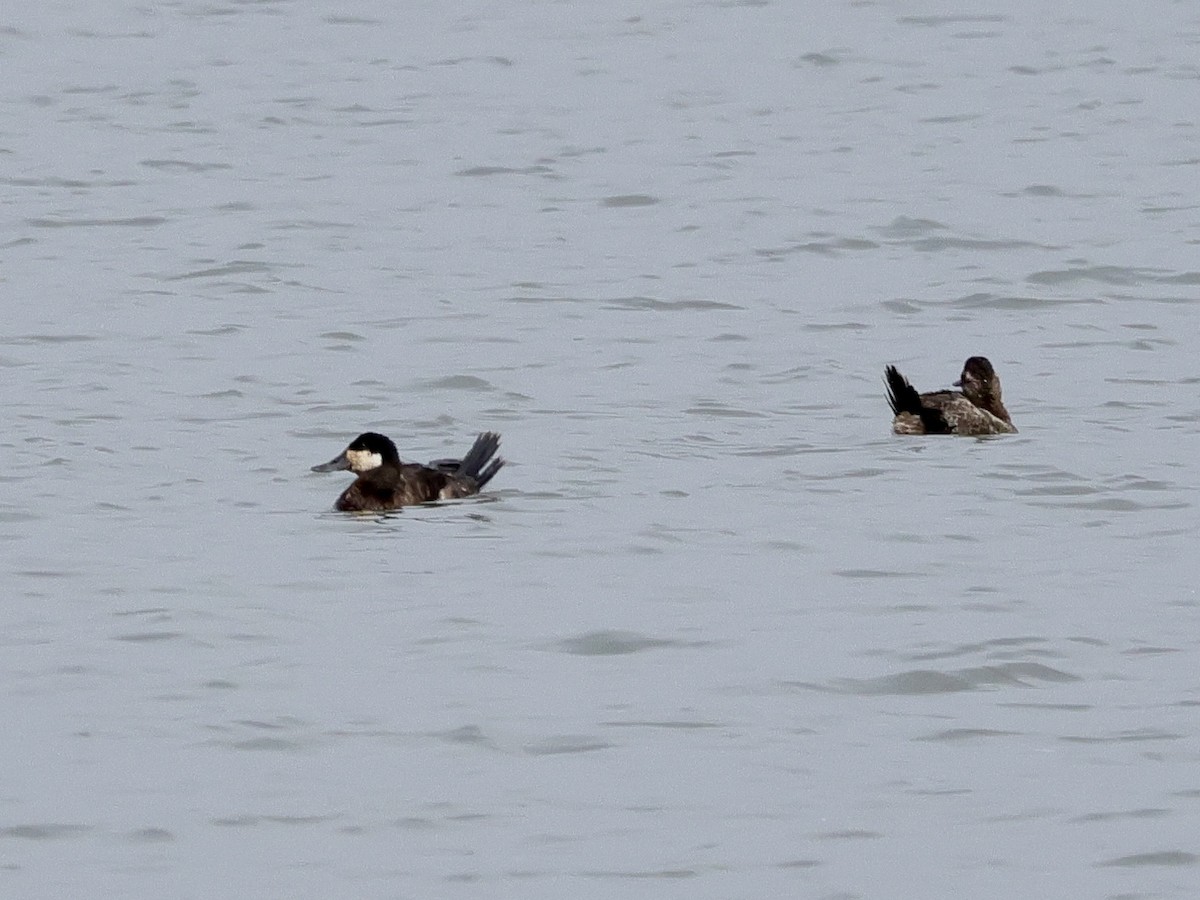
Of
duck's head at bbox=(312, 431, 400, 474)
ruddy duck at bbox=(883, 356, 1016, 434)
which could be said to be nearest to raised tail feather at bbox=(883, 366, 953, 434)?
ruddy duck at bbox=(883, 356, 1016, 434)

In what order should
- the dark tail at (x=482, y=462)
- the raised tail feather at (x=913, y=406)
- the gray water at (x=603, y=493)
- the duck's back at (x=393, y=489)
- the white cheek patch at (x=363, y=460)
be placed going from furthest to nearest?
the raised tail feather at (x=913, y=406) < the dark tail at (x=482, y=462) < the white cheek patch at (x=363, y=460) < the duck's back at (x=393, y=489) < the gray water at (x=603, y=493)

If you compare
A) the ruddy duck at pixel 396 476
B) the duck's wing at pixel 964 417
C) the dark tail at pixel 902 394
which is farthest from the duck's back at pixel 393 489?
the duck's wing at pixel 964 417

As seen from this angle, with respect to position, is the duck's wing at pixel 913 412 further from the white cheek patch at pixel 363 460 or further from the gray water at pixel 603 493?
the white cheek patch at pixel 363 460

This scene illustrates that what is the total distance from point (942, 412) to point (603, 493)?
7.42ft

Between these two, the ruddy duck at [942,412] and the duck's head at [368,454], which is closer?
the duck's head at [368,454]

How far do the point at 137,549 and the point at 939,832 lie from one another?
14.7 ft

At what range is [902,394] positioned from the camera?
13250 millimetres

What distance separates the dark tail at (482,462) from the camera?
1177 cm

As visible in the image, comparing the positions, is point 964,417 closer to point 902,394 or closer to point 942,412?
point 942,412

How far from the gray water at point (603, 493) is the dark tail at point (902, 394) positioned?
380mm

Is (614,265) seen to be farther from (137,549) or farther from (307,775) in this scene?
(307,775)

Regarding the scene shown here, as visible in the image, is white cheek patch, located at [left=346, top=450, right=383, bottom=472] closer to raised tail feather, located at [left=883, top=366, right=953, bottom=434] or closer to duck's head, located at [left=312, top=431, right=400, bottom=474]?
duck's head, located at [left=312, top=431, right=400, bottom=474]

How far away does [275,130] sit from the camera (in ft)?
81.6

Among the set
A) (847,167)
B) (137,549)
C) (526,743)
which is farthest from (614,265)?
(526,743)
